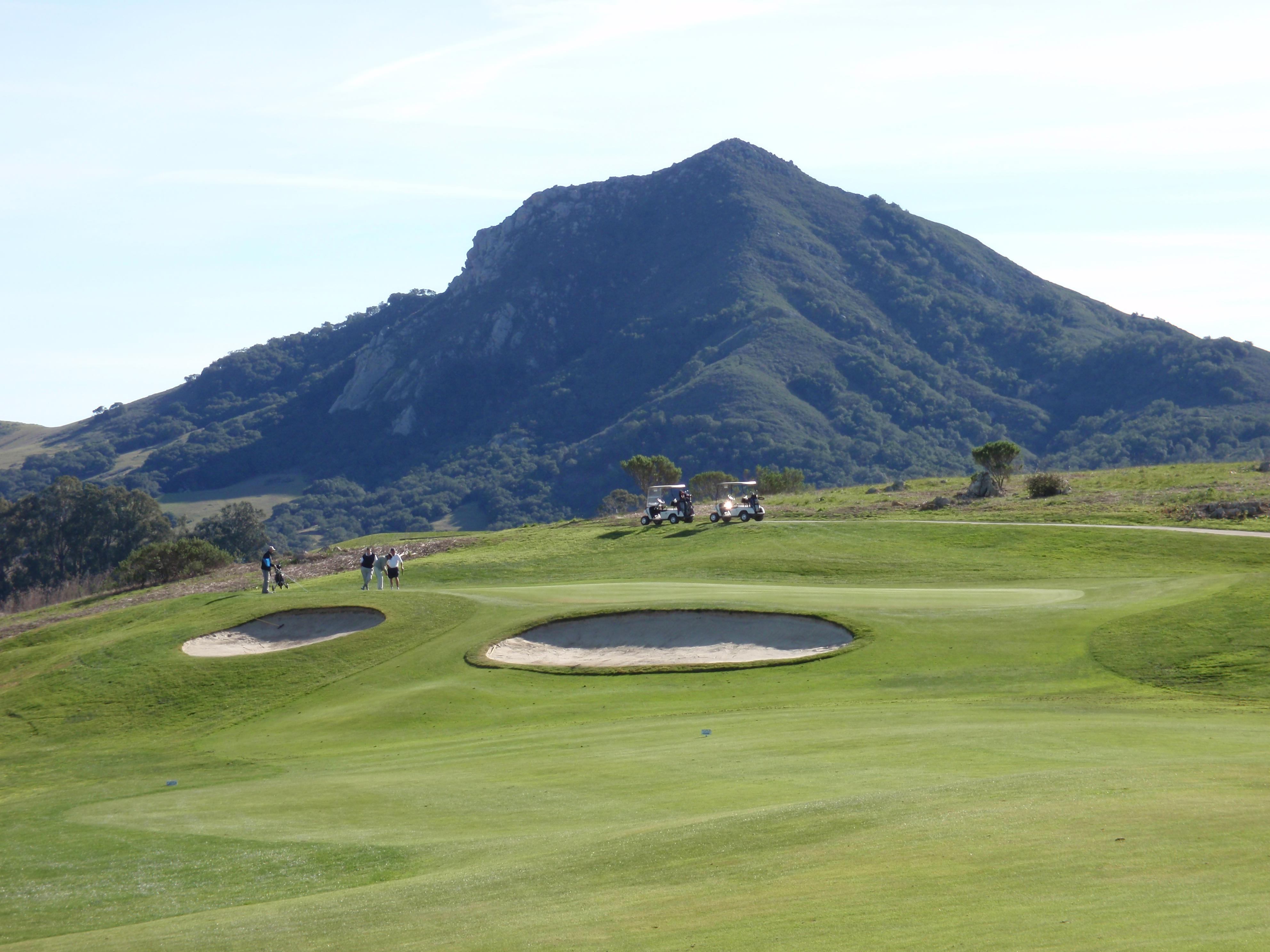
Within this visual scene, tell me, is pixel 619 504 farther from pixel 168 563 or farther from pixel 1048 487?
pixel 1048 487

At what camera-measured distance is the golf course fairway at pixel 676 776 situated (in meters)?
9.89

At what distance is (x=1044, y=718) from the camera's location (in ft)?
66.0

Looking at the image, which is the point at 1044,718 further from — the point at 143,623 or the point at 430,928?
the point at 143,623

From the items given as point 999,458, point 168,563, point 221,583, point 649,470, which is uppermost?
point 649,470

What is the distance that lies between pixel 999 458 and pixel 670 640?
42.6 metres

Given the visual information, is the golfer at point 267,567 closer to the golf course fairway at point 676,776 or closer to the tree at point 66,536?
the golf course fairway at point 676,776

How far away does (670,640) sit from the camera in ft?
104

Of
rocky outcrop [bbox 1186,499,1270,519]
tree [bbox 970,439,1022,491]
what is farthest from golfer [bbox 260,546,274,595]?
tree [bbox 970,439,1022,491]

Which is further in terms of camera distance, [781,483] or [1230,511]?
[781,483]

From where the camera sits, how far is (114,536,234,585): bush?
6756cm

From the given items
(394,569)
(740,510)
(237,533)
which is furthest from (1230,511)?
(237,533)

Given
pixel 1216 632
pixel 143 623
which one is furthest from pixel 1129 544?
pixel 143 623

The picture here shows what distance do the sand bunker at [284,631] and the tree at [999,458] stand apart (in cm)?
4330

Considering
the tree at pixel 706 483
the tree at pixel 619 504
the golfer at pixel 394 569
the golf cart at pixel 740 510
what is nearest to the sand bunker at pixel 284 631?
the golfer at pixel 394 569
